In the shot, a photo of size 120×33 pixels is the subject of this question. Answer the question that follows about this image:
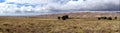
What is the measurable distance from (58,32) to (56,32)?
0.90 ft

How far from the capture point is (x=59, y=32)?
3844 centimetres

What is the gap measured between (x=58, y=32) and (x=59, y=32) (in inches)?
5.4

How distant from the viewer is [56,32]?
38.4m

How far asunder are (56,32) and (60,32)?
543 millimetres

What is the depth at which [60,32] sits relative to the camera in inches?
1512

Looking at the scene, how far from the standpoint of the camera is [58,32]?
38.4 m

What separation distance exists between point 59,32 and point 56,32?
1.34ft

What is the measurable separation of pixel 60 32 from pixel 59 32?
0.14 metres
